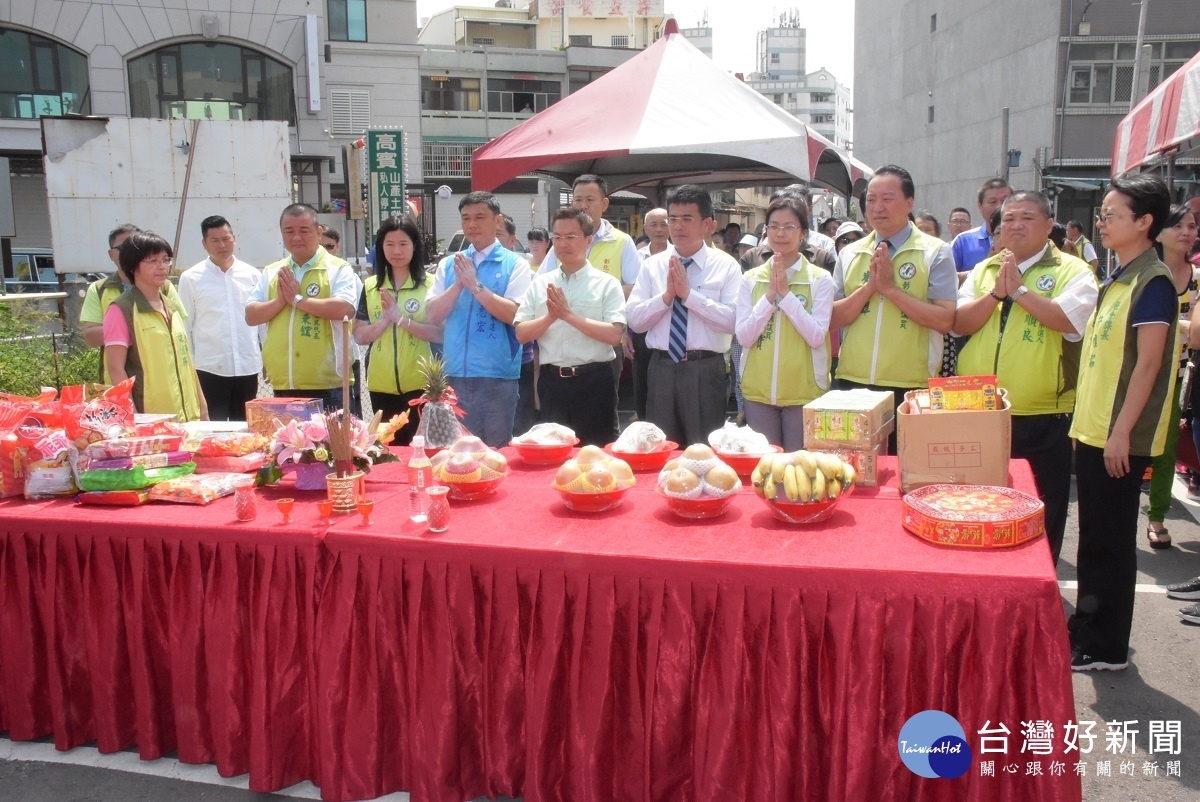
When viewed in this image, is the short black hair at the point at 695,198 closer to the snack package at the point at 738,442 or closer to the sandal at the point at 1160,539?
the snack package at the point at 738,442

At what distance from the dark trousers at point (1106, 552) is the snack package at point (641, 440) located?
1.41 meters

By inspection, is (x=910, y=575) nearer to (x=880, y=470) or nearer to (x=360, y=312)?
(x=880, y=470)

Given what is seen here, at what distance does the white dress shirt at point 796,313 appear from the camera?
3.42 meters

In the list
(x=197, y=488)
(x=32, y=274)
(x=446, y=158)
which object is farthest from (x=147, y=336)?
(x=446, y=158)

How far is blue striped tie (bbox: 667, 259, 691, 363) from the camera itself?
3.80m

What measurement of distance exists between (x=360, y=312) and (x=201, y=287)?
3.46 feet

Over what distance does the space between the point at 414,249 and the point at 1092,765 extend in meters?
3.31

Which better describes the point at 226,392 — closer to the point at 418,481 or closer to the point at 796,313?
the point at 418,481

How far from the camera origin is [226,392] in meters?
4.73

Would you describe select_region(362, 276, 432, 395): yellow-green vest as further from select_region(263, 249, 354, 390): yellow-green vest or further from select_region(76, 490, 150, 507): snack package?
select_region(76, 490, 150, 507): snack package

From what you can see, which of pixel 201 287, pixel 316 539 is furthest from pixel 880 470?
pixel 201 287

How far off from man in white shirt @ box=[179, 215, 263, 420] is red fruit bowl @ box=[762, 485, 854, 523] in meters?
3.33

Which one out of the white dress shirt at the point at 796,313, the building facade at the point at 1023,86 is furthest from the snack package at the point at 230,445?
the building facade at the point at 1023,86

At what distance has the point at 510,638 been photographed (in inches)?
Answer: 86.2
